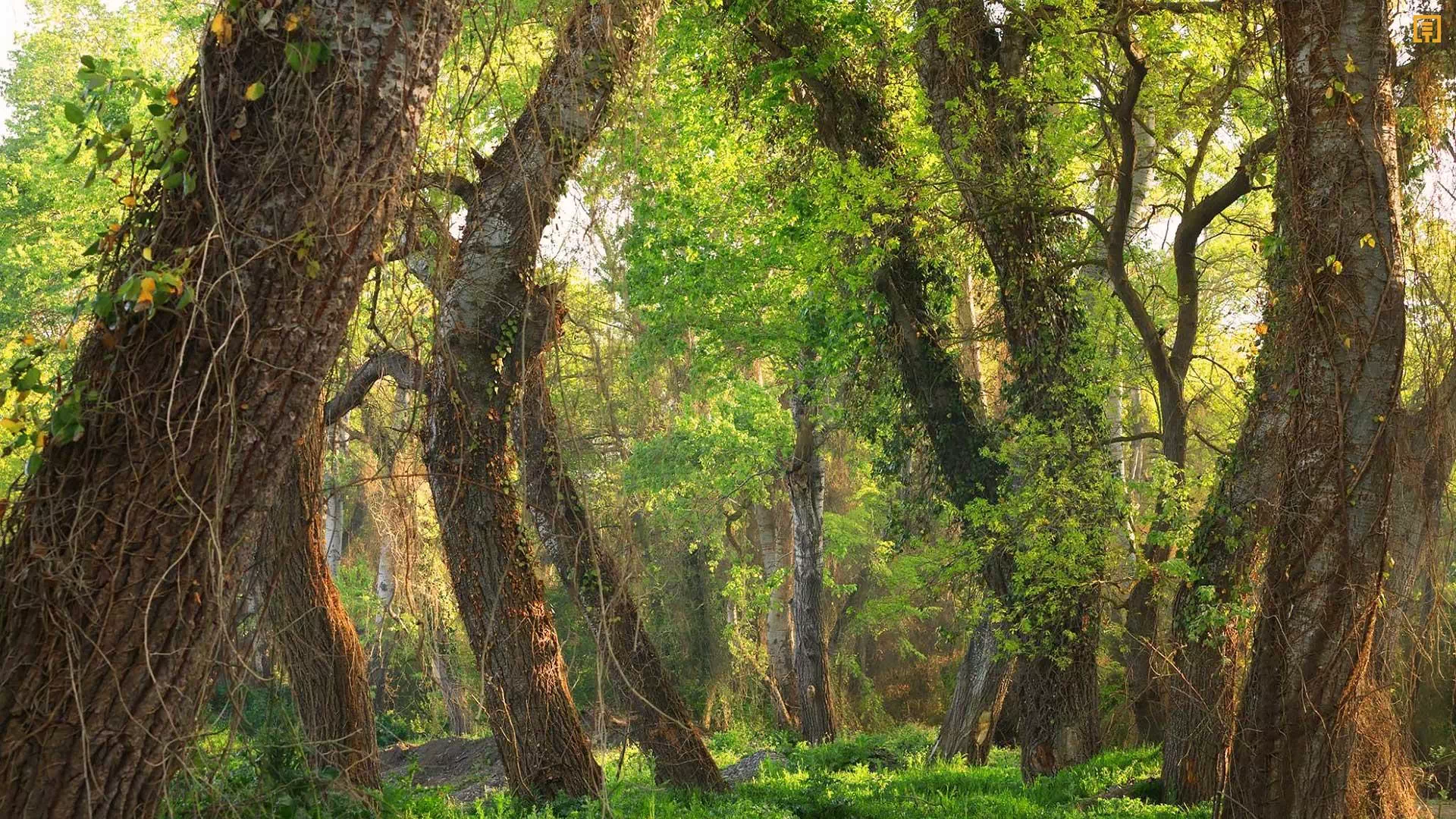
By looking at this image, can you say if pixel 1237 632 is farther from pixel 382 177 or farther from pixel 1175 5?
pixel 382 177

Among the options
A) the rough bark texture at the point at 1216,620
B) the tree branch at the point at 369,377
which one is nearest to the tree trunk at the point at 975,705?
the rough bark texture at the point at 1216,620

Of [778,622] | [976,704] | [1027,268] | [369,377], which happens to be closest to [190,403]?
[369,377]

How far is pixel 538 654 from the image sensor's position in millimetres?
8227

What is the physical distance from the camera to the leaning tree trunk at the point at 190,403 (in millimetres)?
2830

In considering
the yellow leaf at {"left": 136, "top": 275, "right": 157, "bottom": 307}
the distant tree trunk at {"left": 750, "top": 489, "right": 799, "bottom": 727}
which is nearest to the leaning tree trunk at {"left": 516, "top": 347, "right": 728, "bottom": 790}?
the yellow leaf at {"left": 136, "top": 275, "right": 157, "bottom": 307}

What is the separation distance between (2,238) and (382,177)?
20.8 meters

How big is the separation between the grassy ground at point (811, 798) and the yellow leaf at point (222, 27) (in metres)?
2.33

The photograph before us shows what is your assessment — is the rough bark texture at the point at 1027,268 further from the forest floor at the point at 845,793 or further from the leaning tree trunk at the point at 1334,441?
the leaning tree trunk at the point at 1334,441

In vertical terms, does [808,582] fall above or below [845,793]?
above

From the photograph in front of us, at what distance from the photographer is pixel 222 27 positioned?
3.06 m

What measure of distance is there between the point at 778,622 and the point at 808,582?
362cm

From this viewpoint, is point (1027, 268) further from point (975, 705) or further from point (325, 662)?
point (325, 662)

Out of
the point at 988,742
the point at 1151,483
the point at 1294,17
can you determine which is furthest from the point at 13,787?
the point at 988,742

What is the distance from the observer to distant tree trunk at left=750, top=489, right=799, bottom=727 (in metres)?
21.7
